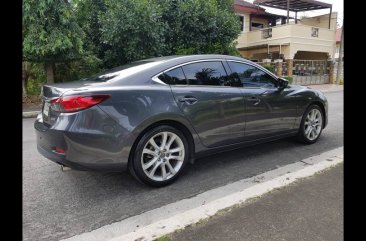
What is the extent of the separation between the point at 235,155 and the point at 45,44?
26.2ft

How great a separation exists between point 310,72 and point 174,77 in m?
20.7

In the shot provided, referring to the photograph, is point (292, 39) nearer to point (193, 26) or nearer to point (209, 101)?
point (193, 26)

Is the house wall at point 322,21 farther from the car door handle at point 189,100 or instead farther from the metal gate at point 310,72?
the car door handle at point 189,100

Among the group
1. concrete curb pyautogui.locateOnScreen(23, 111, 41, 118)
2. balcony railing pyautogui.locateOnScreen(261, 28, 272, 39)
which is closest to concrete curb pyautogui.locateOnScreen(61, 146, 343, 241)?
concrete curb pyautogui.locateOnScreen(23, 111, 41, 118)

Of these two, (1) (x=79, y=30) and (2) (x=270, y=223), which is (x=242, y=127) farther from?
(1) (x=79, y=30)

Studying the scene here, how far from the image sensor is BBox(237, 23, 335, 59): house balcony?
70.7 feet

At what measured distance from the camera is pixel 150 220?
9.29 ft

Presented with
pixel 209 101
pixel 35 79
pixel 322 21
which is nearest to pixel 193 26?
pixel 35 79

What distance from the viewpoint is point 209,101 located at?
3752 mm

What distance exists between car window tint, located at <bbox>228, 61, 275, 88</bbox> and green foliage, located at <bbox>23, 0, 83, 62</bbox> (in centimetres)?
743

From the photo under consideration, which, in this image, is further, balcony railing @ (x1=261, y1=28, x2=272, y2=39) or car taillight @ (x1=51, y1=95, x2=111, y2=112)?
balcony railing @ (x1=261, y1=28, x2=272, y2=39)

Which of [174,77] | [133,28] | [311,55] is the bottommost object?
[174,77]

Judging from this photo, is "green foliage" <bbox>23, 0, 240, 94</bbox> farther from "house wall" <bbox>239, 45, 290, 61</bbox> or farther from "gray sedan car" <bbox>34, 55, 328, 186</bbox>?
"house wall" <bbox>239, 45, 290, 61</bbox>

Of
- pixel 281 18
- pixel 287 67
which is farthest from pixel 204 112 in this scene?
pixel 281 18
